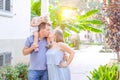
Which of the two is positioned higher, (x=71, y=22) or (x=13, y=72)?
(x=71, y=22)

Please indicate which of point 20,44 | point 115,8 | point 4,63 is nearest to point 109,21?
point 115,8

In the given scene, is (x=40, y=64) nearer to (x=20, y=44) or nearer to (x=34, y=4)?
(x=20, y=44)

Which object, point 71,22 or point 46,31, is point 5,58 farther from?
point 71,22

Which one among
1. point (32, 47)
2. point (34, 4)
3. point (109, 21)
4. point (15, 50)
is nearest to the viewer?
point (32, 47)

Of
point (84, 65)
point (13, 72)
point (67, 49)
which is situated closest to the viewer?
point (67, 49)

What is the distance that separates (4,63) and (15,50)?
663 millimetres

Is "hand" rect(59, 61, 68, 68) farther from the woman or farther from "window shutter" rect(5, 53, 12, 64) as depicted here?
"window shutter" rect(5, 53, 12, 64)

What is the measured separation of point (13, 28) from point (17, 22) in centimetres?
36

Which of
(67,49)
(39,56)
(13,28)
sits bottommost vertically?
(39,56)

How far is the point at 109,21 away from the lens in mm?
9352

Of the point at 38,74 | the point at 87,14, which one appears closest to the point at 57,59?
the point at 38,74

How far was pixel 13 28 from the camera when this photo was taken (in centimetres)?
870

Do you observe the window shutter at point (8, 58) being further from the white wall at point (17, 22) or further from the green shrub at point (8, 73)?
the green shrub at point (8, 73)

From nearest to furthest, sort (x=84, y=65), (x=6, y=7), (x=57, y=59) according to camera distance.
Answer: (x=57, y=59)
(x=6, y=7)
(x=84, y=65)
